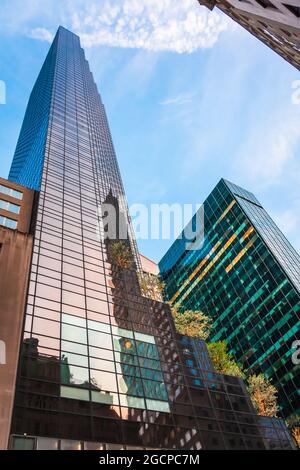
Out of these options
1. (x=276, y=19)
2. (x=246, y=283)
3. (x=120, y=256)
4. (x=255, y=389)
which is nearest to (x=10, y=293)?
(x=120, y=256)

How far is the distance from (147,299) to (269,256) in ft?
188

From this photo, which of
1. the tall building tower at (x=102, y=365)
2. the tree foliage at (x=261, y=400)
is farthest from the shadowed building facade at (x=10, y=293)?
the tree foliage at (x=261, y=400)

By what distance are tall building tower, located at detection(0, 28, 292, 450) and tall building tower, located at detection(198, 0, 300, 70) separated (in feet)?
77.1

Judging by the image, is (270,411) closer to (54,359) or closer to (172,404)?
(172,404)

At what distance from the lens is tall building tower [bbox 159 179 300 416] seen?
70.0 m

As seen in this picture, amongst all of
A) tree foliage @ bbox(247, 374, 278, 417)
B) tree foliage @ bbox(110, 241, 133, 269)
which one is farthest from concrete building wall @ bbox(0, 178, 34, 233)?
tree foliage @ bbox(247, 374, 278, 417)

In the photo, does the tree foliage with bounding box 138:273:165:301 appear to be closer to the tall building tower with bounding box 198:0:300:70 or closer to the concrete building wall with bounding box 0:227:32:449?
the concrete building wall with bounding box 0:227:32:449

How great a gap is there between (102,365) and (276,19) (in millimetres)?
24646

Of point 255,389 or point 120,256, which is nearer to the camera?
point 120,256

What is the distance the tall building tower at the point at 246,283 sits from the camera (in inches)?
2756

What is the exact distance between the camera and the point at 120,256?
3688 centimetres

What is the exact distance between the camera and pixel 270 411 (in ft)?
132

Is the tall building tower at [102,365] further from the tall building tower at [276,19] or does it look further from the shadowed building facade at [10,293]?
the tall building tower at [276,19]

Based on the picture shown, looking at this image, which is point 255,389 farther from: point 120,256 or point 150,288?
point 120,256
